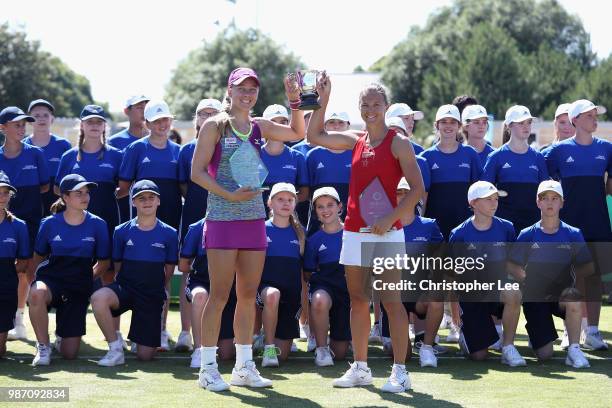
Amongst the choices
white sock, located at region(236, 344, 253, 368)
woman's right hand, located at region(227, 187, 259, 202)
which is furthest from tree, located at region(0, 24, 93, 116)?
woman's right hand, located at region(227, 187, 259, 202)

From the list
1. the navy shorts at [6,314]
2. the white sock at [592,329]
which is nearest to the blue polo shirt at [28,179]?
the navy shorts at [6,314]

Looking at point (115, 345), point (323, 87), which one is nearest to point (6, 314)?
point (115, 345)

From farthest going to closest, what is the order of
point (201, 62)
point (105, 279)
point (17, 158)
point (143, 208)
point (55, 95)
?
1. point (201, 62)
2. point (55, 95)
3. point (17, 158)
4. point (105, 279)
5. point (143, 208)

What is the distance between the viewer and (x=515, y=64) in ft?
174

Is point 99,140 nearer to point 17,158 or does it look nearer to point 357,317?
point 17,158

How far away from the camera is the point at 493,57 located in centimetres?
5306

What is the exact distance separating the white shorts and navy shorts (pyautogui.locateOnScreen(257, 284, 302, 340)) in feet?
5.32

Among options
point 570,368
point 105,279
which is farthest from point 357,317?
point 105,279

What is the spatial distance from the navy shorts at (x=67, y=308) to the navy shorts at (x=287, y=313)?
4.52ft

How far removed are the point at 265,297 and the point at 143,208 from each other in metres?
1.17

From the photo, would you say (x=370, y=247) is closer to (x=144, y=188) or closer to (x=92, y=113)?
(x=144, y=188)

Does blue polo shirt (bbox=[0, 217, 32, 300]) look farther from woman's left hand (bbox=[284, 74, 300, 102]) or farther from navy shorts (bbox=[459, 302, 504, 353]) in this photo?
navy shorts (bbox=[459, 302, 504, 353])

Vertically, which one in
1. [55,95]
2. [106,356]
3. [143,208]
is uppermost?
[55,95]

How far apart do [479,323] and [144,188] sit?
2.76 m
